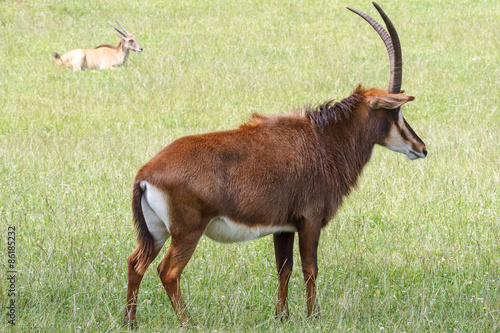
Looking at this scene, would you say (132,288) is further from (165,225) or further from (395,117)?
(395,117)

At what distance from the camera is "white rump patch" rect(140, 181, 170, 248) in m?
4.11

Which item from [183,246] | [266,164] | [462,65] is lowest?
[183,246]

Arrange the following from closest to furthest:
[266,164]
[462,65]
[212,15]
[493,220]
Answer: [266,164] → [493,220] → [462,65] → [212,15]

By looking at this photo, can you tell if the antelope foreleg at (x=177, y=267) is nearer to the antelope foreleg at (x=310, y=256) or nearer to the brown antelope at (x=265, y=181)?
the brown antelope at (x=265, y=181)

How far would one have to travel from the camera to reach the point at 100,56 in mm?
15422

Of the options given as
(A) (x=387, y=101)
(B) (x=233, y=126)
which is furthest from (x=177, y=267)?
(B) (x=233, y=126)

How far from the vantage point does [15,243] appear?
5.34 metres

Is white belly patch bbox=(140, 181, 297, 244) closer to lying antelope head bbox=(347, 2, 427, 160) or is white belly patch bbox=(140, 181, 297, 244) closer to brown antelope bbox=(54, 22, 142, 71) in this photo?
lying antelope head bbox=(347, 2, 427, 160)

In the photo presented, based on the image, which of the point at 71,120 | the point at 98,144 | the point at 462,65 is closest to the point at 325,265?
the point at 98,144

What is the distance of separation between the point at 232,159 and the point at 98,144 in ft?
17.0

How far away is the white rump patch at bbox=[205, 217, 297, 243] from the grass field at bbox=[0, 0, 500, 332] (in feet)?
1.51

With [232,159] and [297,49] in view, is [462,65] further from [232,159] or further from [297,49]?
[232,159]

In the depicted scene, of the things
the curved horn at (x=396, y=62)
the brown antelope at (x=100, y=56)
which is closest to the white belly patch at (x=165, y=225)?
the curved horn at (x=396, y=62)

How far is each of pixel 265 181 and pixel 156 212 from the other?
28.2 inches
